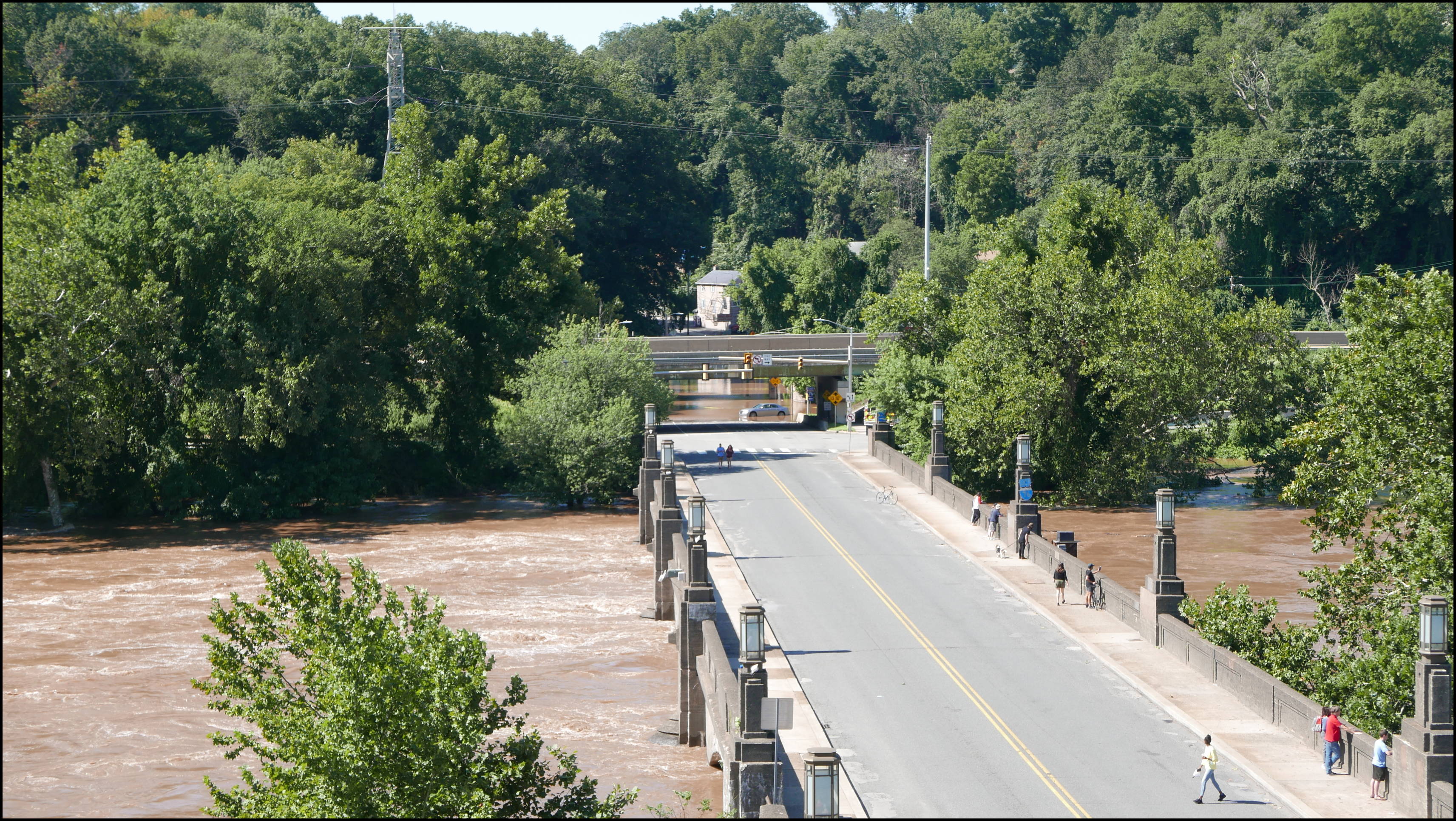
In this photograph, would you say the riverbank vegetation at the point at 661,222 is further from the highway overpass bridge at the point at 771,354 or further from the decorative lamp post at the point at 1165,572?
the decorative lamp post at the point at 1165,572

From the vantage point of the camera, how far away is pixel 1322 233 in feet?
342

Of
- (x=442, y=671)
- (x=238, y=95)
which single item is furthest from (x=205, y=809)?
(x=238, y=95)

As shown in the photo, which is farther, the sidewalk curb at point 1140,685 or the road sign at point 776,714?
the sidewalk curb at point 1140,685

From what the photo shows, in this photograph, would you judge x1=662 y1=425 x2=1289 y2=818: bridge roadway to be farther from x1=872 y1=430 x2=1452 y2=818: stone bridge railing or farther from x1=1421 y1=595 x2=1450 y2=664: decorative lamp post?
x1=1421 y1=595 x2=1450 y2=664: decorative lamp post

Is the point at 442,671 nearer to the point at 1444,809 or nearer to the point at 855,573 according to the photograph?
the point at 1444,809

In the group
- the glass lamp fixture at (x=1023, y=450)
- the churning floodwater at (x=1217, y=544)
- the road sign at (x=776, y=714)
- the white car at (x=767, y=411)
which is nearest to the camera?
the road sign at (x=776, y=714)

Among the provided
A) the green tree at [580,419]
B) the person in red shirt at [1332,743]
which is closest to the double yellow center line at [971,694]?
the person in red shirt at [1332,743]

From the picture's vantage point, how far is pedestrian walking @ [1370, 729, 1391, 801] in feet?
75.0

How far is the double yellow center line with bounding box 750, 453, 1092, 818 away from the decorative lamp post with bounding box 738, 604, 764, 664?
5955 mm

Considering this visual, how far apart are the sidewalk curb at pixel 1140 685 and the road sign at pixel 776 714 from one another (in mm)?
8768

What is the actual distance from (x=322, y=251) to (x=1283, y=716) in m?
45.3

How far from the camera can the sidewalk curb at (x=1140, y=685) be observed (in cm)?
2361

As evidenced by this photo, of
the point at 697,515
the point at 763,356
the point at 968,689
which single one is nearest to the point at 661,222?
the point at 763,356

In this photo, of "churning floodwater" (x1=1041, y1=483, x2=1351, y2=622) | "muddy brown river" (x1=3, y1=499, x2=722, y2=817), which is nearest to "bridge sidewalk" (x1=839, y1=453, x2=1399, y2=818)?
"churning floodwater" (x1=1041, y1=483, x2=1351, y2=622)
